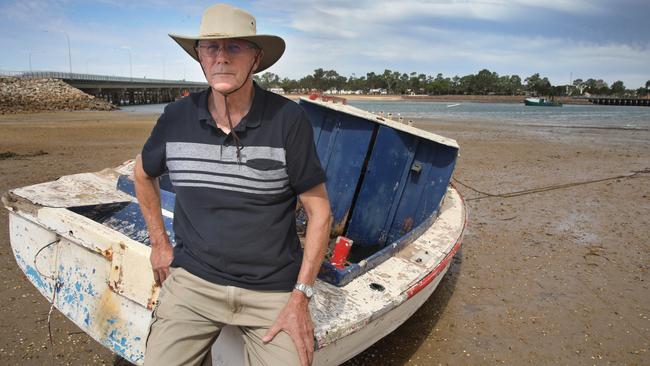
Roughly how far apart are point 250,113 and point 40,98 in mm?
45545

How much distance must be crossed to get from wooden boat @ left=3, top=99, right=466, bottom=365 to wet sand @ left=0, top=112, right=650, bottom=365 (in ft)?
2.30

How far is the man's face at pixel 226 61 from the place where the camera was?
2.01m

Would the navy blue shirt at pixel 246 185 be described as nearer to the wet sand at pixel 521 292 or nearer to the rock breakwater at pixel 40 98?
the wet sand at pixel 521 292

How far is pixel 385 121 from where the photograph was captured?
15.3ft

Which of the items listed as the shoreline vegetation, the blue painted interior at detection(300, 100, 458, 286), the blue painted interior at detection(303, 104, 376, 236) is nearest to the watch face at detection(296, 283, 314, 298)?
the blue painted interior at detection(300, 100, 458, 286)

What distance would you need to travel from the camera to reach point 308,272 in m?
2.03

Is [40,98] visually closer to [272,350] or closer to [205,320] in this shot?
[205,320]

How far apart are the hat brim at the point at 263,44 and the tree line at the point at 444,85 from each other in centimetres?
13658

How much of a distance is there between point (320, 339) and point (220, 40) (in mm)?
1616

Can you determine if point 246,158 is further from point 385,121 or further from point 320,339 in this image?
point 385,121

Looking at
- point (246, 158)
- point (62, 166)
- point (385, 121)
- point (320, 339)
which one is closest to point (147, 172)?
point (246, 158)

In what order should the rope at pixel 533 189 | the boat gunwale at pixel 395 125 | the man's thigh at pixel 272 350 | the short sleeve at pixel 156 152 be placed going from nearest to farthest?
the man's thigh at pixel 272 350, the short sleeve at pixel 156 152, the boat gunwale at pixel 395 125, the rope at pixel 533 189

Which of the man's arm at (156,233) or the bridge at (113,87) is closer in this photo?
the man's arm at (156,233)

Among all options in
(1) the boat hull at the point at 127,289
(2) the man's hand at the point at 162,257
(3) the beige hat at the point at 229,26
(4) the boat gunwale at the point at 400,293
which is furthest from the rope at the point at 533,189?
(3) the beige hat at the point at 229,26
